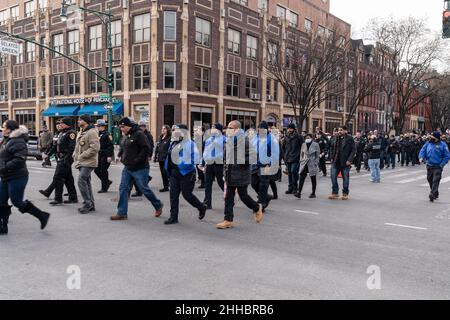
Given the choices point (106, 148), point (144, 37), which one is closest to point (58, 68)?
point (144, 37)

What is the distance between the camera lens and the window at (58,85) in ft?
117

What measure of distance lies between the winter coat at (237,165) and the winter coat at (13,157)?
310 cm

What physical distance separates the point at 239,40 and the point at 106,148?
25416mm

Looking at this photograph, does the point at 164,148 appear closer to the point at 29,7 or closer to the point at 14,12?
the point at 29,7

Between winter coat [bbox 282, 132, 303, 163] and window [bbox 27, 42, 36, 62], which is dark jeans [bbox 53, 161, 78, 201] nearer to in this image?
winter coat [bbox 282, 132, 303, 163]

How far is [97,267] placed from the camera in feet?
15.2

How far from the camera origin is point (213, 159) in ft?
28.8

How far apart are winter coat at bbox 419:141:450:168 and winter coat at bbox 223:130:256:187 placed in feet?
19.1

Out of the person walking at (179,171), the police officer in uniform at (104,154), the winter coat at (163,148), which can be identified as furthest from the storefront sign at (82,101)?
the person walking at (179,171)

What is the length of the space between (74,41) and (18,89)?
9800mm

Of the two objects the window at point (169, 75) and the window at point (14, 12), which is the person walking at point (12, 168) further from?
the window at point (14, 12)

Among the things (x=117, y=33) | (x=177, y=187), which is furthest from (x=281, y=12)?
(x=177, y=187)

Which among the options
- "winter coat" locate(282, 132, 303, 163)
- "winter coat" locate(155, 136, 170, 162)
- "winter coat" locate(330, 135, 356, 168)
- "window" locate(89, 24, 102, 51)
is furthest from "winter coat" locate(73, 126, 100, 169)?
"window" locate(89, 24, 102, 51)
